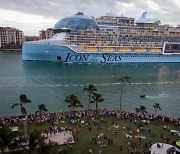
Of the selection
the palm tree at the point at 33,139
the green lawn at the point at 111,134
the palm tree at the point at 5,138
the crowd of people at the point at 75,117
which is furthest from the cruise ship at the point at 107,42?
the palm tree at the point at 5,138

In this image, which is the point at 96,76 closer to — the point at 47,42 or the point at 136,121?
the point at 47,42

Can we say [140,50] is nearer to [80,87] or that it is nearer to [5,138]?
[80,87]

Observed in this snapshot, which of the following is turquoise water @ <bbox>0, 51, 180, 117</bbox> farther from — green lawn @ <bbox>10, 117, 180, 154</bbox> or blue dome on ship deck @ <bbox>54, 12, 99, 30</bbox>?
blue dome on ship deck @ <bbox>54, 12, 99, 30</bbox>

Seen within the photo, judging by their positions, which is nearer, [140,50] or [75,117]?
[75,117]

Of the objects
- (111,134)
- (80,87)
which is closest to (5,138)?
(111,134)

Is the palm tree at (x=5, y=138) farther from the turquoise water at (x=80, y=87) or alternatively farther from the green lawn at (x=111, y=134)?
the turquoise water at (x=80, y=87)

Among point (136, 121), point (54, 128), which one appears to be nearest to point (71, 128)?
point (54, 128)

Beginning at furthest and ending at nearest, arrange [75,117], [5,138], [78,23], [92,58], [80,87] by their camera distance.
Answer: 1. [78,23]
2. [92,58]
3. [80,87]
4. [75,117]
5. [5,138]
